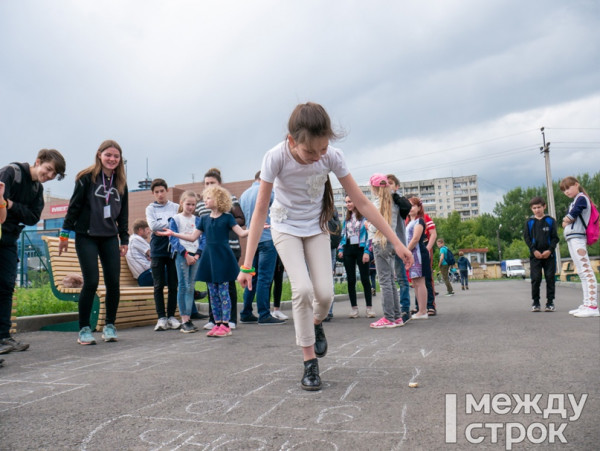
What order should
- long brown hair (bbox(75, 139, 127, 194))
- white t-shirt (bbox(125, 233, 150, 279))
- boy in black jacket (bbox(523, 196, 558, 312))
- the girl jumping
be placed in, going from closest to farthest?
the girl jumping → long brown hair (bbox(75, 139, 127, 194)) → boy in black jacket (bbox(523, 196, 558, 312)) → white t-shirt (bbox(125, 233, 150, 279))

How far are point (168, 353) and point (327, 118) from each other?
2.72 m

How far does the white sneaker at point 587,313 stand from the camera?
711 cm

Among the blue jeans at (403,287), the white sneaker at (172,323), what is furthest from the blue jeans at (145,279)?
the blue jeans at (403,287)

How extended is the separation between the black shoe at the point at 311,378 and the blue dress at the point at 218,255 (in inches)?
122

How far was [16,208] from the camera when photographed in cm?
493

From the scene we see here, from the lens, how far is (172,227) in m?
6.95

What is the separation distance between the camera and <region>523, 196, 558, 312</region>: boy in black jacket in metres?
8.42

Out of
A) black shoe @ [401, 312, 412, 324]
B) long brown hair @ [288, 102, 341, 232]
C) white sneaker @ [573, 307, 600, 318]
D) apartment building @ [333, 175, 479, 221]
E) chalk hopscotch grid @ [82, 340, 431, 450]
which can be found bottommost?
white sneaker @ [573, 307, 600, 318]

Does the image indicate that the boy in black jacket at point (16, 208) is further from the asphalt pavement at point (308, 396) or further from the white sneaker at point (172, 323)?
the white sneaker at point (172, 323)

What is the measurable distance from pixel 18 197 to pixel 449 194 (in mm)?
153088

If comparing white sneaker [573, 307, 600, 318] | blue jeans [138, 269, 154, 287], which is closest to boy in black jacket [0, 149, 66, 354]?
blue jeans [138, 269, 154, 287]

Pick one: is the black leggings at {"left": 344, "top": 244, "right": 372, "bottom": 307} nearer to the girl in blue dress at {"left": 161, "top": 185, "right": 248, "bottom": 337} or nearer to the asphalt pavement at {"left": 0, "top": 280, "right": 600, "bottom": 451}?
the girl in blue dress at {"left": 161, "top": 185, "right": 248, "bottom": 337}

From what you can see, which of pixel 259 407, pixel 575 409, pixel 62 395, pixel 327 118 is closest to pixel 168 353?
pixel 62 395

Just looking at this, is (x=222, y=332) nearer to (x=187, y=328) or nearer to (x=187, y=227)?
(x=187, y=328)
